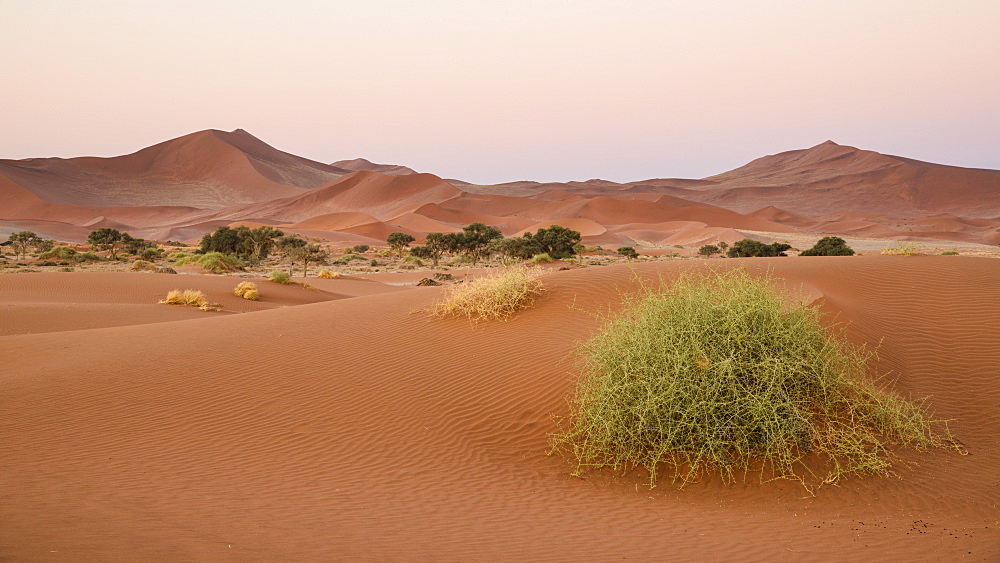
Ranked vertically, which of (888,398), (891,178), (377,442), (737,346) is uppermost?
(891,178)

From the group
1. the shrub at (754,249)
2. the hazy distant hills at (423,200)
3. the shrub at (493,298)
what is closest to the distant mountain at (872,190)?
the hazy distant hills at (423,200)

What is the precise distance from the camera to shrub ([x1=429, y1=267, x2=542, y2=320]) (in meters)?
11.5

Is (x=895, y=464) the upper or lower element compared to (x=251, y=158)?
lower

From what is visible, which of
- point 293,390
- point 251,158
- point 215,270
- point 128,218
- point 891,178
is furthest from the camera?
point 251,158

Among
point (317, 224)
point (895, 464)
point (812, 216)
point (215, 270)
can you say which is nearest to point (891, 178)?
point (812, 216)

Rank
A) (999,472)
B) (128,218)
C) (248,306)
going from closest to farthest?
1. (999,472)
2. (248,306)
3. (128,218)

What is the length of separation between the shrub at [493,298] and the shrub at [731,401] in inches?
188

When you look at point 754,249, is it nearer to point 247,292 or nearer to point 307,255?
point 307,255

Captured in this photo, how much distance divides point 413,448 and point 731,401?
3406 millimetres

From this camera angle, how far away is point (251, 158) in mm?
180750

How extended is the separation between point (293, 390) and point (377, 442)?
228cm

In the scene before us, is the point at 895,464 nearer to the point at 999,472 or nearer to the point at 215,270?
the point at 999,472

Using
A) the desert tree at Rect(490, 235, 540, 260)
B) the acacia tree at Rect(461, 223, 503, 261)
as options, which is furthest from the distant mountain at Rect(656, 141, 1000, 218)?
the desert tree at Rect(490, 235, 540, 260)

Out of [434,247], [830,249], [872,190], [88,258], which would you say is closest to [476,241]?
[434,247]
